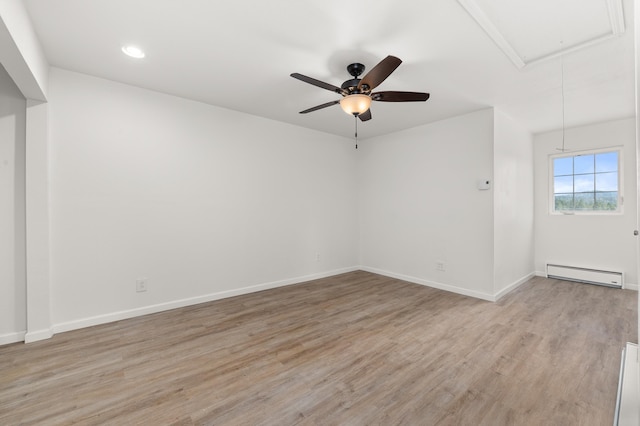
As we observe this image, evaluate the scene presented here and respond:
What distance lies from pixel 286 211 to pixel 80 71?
2.79 m

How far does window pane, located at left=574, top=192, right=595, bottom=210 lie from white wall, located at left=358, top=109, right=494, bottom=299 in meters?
2.24

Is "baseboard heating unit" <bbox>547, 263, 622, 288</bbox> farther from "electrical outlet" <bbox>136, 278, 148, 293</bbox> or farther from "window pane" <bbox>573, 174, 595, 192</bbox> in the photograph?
"electrical outlet" <bbox>136, 278, 148, 293</bbox>

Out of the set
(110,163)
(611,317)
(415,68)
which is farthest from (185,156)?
(611,317)

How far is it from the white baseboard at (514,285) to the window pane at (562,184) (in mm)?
1519

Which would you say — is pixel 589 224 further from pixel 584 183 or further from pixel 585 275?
pixel 585 275

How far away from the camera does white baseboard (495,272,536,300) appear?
12.1 ft

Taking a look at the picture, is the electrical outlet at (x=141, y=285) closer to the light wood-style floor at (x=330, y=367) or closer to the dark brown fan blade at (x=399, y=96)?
the light wood-style floor at (x=330, y=367)

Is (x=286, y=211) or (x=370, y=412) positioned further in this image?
(x=286, y=211)

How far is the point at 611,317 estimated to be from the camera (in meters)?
3.00

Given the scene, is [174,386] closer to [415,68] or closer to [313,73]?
[313,73]

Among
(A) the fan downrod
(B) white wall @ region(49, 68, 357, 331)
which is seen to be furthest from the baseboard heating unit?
(A) the fan downrod

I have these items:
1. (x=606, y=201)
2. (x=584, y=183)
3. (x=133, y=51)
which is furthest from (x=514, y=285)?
(x=133, y=51)

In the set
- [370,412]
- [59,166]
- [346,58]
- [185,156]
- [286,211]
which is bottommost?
[370,412]

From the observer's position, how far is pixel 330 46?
2.24 m
